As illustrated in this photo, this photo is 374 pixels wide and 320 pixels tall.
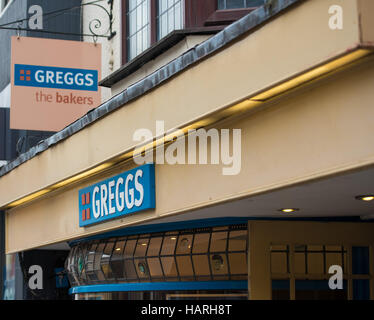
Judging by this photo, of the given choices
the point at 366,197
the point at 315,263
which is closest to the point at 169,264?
the point at 315,263

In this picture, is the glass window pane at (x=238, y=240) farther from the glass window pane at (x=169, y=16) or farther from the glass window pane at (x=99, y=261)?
the glass window pane at (x=169, y=16)

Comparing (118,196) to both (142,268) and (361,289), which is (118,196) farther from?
(361,289)

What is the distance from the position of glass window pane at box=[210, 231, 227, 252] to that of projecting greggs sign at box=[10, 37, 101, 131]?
15.7 ft

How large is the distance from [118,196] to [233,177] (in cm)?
330

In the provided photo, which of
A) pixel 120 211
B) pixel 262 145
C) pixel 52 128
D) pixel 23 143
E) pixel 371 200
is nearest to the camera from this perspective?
pixel 262 145

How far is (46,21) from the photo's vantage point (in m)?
21.8

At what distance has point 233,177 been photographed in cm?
991

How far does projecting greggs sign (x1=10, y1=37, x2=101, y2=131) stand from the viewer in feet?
52.4

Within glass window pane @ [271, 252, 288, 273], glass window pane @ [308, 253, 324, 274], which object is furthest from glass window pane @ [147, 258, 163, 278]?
glass window pane @ [308, 253, 324, 274]

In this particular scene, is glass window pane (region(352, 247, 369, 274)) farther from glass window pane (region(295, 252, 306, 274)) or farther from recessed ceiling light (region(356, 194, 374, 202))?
recessed ceiling light (region(356, 194, 374, 202))

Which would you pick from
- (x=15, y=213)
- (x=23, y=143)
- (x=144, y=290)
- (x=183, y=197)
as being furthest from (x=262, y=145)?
(x=23, y=143)

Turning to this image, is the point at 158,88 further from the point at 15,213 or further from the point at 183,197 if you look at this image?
the point at 15,213

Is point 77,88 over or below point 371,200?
over

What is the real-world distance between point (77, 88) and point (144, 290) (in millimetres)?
4931
